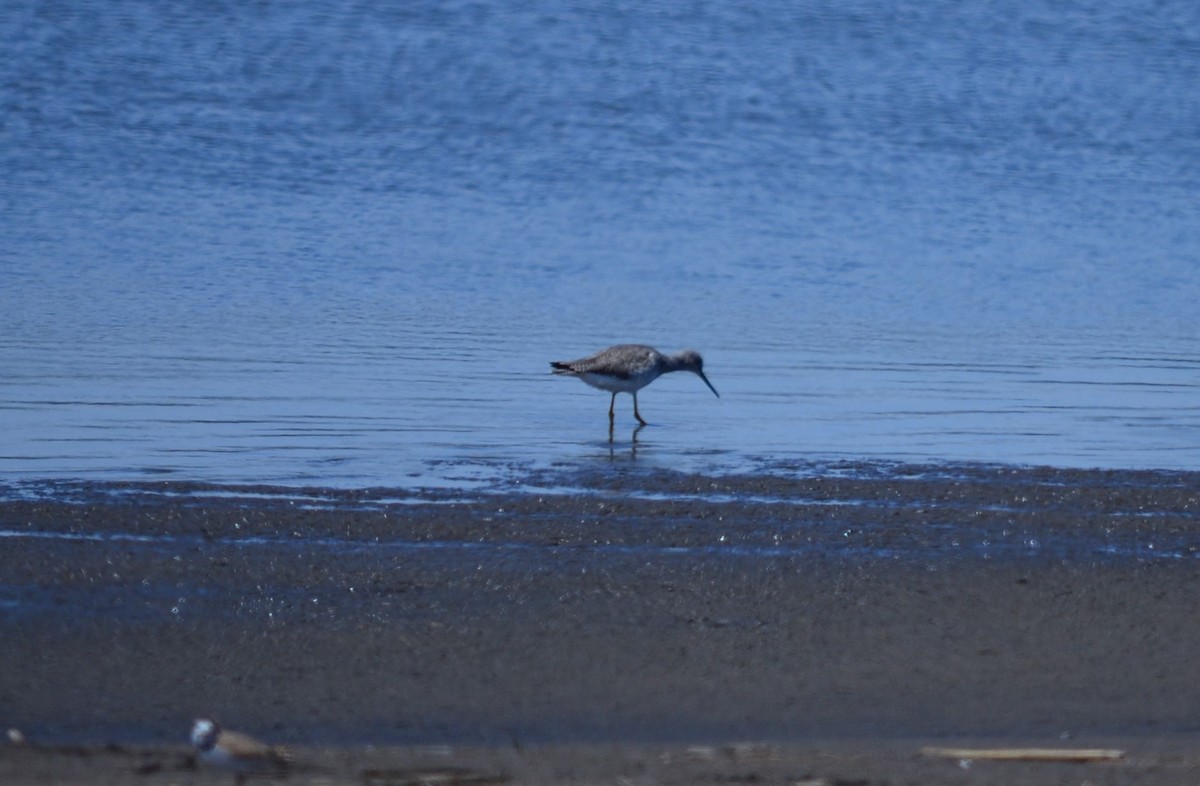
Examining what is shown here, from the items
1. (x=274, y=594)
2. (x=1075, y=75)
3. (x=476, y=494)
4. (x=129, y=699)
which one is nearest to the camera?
(x=129, y=699)

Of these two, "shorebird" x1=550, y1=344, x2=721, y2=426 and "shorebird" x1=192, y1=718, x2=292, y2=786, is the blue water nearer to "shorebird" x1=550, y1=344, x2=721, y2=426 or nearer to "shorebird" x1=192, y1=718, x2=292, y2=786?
"shorebird" x1=550, y1=344, x2=721, y2=426

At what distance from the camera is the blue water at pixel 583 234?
9.89 m

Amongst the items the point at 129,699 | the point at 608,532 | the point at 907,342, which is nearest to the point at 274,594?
the point at 129,699

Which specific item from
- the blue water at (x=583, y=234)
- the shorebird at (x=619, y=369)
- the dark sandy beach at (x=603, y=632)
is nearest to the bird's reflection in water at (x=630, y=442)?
the blue water at (x=583, y=234)

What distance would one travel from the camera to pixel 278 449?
8.84 meters

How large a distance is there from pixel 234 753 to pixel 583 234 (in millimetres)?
14572

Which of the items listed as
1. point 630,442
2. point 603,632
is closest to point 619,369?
point 630,442

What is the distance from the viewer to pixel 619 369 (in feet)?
35.1

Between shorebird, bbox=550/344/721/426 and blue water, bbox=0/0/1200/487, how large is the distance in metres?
0.28

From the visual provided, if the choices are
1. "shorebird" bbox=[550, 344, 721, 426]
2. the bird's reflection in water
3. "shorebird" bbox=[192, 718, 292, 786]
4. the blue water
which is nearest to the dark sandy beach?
"shorebird" bbox=[192, 718, 292, 786]

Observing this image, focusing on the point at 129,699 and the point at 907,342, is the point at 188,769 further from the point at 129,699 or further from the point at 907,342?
the point at 907,342

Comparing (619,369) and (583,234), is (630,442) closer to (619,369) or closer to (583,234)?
(619,369)

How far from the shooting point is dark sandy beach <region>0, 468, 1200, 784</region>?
16.3 ft

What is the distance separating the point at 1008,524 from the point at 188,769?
3.81 metres
